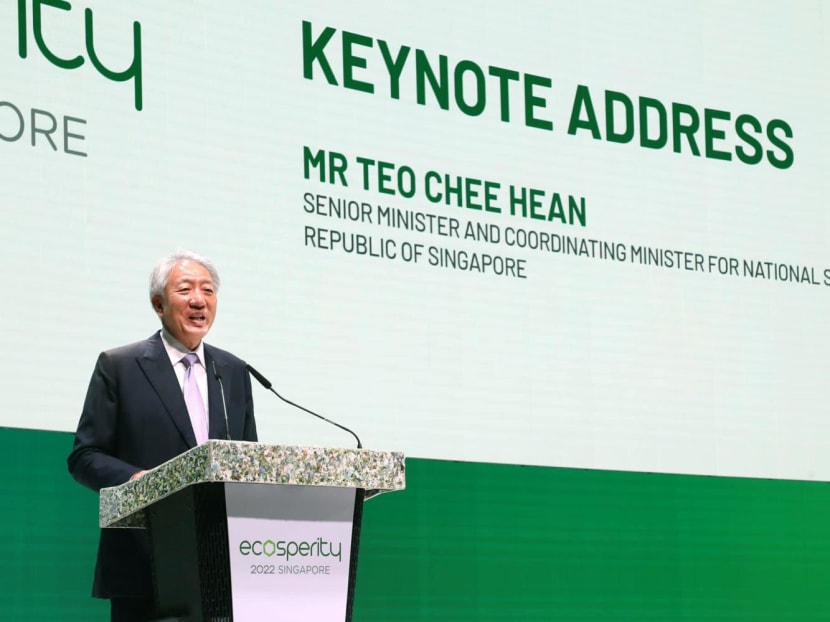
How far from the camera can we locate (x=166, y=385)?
2.27 meters

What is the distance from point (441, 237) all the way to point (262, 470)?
2172 mm

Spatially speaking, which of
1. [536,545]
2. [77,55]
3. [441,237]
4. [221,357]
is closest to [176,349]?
[221,357]

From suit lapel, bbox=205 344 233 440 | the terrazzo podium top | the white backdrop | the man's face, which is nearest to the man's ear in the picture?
the man's face

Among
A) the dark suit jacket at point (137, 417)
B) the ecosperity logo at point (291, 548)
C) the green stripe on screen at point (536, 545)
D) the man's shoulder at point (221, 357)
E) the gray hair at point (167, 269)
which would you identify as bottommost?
the green stripe on screen at point (536, 545)

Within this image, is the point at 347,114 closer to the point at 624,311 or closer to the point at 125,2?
the point at 125,2

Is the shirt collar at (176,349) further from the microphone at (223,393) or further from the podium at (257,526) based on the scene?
the podium at (257,526)

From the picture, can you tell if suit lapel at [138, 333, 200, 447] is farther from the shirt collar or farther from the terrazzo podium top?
the terrazzo podium top

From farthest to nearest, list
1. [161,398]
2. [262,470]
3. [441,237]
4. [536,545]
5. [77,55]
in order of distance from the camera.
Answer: [536,545] < [441,237] < [77,55] < [161,398] < [262,470]

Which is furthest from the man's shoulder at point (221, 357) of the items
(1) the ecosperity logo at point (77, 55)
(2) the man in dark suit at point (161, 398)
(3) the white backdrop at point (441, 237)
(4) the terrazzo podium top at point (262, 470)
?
(1) the ecosperity logo at point (77, 55)

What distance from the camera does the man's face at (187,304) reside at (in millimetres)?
2291

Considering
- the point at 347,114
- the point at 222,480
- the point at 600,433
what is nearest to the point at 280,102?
the point at 347,114

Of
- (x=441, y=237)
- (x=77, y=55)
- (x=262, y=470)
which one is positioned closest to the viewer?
(x=262, y=470)

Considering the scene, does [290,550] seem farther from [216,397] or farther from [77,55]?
[77,55]

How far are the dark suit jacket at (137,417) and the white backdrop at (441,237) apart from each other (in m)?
0.92
